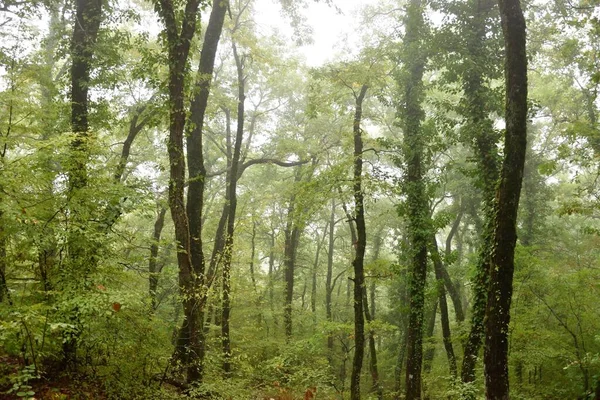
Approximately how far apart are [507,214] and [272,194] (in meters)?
17.5

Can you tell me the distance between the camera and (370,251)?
32.3m

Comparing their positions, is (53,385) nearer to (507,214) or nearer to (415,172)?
(507,214)

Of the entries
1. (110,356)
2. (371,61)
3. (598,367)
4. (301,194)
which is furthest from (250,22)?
(598,367)

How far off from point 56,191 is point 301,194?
6017 millimetres

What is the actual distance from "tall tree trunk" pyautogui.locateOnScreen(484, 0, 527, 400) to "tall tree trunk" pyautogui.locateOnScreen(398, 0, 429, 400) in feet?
16.7

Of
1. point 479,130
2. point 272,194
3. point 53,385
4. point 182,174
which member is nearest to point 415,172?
point 479,130

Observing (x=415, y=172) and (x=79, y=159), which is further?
(x=415, y=172)

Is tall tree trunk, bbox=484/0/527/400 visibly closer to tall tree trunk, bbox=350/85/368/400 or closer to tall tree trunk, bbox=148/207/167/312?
tall tree trunk, bbox=350/85/368/400

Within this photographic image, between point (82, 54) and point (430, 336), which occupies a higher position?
point (82, 54)

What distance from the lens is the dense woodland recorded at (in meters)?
5.93

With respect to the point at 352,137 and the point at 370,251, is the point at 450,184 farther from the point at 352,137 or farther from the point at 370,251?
the point at 370,251

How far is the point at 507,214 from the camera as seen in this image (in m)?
5.95

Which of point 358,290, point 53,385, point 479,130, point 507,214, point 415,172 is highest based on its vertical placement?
point 479,130

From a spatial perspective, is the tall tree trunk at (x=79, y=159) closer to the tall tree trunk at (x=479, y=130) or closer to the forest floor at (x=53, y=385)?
the forest floor at (x=53, y=385)
